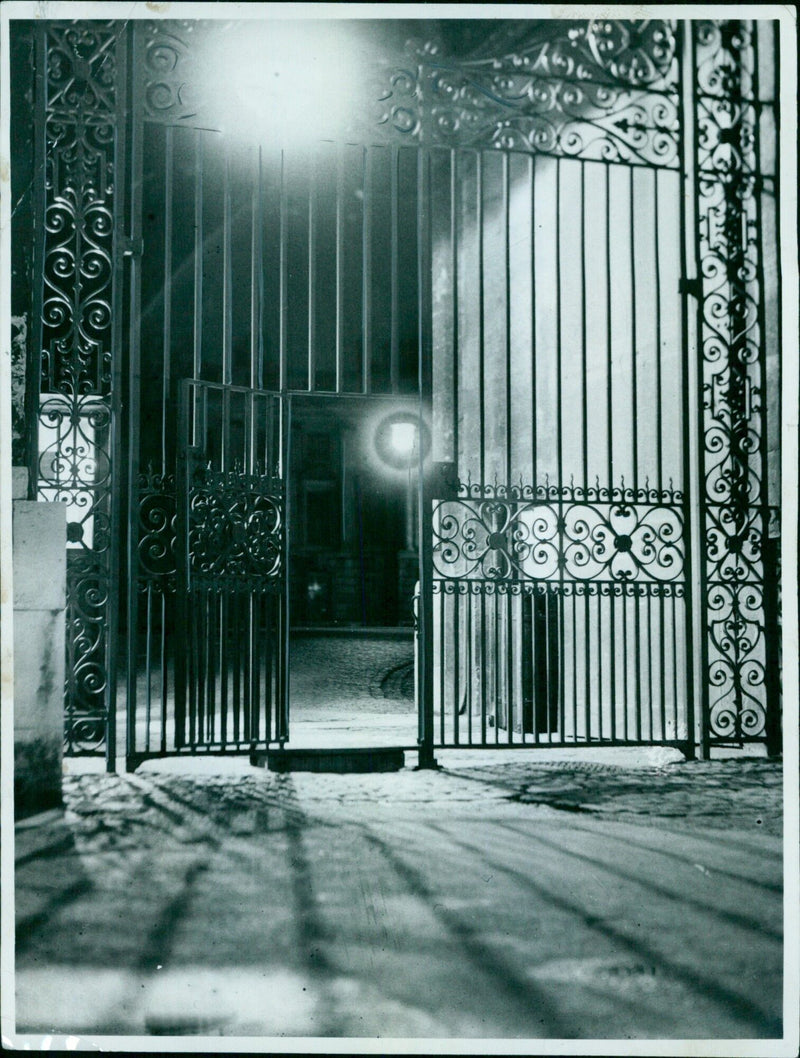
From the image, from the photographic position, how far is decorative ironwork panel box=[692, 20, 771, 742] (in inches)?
263

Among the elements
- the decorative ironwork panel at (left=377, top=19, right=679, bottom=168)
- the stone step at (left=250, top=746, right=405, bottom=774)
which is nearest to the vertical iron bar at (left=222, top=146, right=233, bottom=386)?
the decorative ironwork panel at (left=377, top=19, right=679, bottom=168)

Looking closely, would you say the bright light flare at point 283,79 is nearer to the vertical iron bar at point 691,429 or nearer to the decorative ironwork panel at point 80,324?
the decorative ironwork panel at point 80,324

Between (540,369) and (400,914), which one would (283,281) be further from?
(400,914)

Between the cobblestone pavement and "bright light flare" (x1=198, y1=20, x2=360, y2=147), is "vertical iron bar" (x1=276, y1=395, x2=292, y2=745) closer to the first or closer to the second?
the cobblestone pavement

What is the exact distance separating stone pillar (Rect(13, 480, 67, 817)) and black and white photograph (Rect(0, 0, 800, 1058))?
0.7 inches

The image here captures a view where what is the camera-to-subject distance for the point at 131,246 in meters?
5.93

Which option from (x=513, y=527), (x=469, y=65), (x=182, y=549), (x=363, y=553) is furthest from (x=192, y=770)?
(x=363, y=553)

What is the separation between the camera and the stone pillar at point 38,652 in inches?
179

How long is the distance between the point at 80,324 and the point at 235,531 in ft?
5.32

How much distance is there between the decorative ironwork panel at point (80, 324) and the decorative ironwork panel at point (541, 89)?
189 cm

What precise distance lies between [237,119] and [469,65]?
1638mm

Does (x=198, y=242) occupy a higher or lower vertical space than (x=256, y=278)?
higher

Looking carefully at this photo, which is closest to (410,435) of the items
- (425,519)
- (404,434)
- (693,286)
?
(404,434)

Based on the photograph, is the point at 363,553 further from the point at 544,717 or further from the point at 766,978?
the point at 766,978
